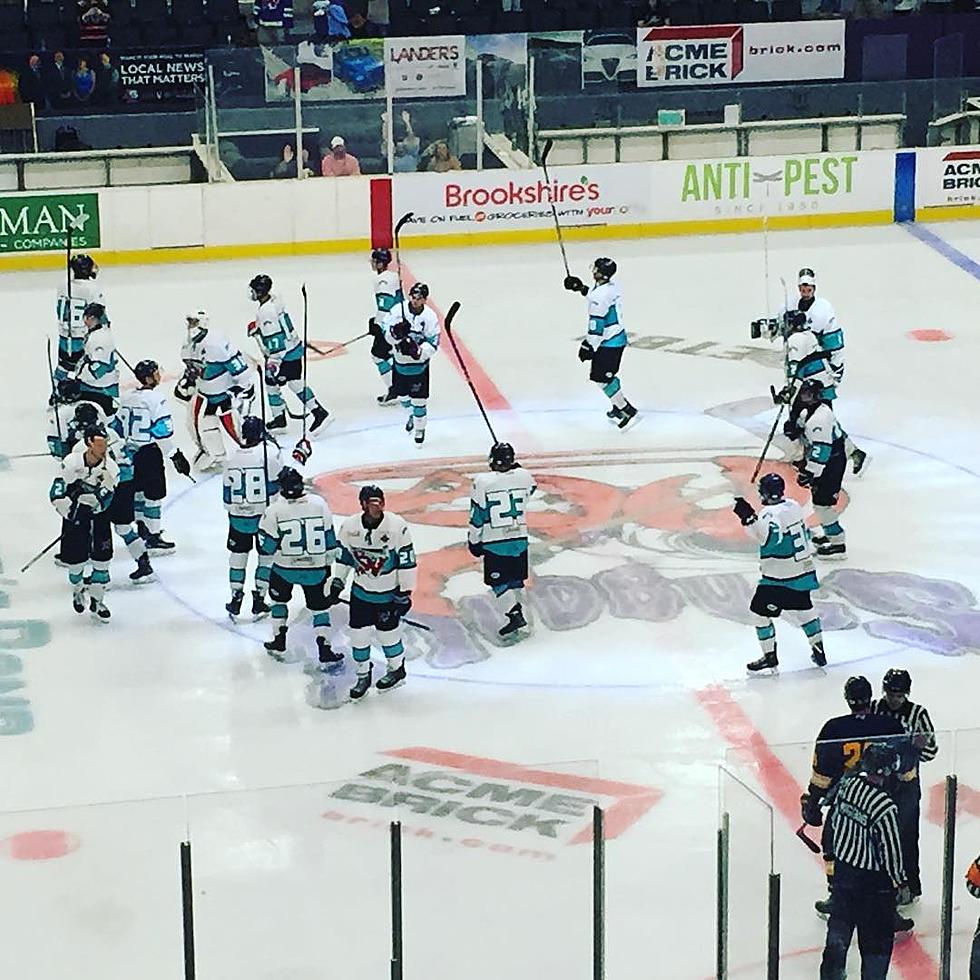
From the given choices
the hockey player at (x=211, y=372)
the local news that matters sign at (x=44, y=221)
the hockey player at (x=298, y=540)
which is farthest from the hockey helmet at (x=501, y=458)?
the local news that matters sign at (x=44, y=221)

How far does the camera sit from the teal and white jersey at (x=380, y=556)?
32.6ft

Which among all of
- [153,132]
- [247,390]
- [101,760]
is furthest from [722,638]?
[153,132]

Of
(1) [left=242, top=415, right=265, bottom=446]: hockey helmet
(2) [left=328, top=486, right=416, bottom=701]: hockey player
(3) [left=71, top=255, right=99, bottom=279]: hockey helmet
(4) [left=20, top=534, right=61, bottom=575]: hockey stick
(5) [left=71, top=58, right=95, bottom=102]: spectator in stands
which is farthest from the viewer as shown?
(5) [left=71, top=58, right=95, bottom=102]: spectator in stands

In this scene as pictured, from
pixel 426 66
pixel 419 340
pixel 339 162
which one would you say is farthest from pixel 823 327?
pixel 426 66

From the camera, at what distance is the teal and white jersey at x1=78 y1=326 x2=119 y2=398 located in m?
13.4

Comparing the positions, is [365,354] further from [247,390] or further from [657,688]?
[657,688]

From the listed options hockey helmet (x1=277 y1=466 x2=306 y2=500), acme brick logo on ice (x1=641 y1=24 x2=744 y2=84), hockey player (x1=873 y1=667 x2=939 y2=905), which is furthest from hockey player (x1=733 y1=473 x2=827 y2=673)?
acme brick logo on ice (x1=641 y1=24 x2=744 y2=84)

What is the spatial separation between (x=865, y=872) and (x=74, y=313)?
327 inches

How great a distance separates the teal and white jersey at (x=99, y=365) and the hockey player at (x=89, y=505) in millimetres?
2275

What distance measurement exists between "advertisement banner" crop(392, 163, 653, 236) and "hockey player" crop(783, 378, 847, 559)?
8.31 metres

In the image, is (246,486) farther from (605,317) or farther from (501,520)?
(605,317)

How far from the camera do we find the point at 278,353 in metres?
14.2

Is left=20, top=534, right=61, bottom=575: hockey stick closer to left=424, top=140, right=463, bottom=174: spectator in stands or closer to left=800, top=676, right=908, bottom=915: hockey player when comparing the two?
left=800, top=676, right=908, bottom=915: hockey player

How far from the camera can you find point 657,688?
10469 mm
